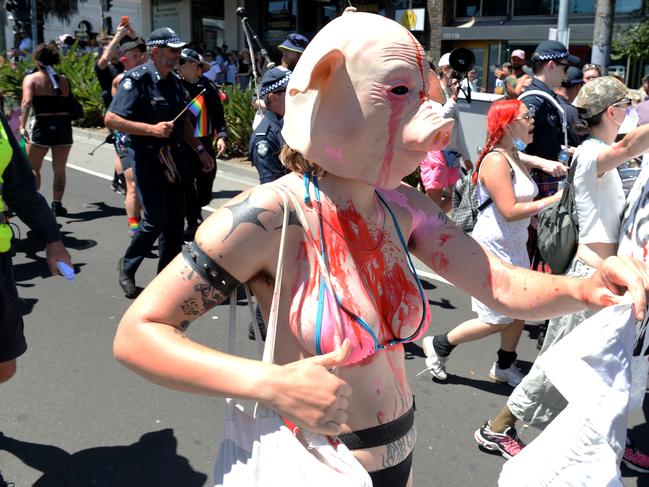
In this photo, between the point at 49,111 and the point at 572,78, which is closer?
the point at 572,78

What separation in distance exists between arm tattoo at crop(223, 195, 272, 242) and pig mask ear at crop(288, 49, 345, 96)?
0.88ft

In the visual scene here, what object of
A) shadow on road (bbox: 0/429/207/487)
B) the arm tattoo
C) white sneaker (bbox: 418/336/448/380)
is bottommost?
shadow on road (bbox: 0/429/207/487)

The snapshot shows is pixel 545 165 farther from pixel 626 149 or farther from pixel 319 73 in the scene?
pixel 319 73

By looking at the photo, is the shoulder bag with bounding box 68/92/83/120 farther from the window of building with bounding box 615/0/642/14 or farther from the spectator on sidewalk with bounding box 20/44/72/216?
the window of building with bounding box 615/0/642/14

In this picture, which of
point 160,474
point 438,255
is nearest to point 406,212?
point 438,255

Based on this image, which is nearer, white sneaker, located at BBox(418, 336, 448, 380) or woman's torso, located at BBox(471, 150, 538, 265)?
woman's torso, located at BBox(471, 150, 538, 265)

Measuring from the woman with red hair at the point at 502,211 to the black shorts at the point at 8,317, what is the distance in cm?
239

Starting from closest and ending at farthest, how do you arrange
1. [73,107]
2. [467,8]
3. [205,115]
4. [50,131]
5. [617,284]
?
[617,284], [205,115], [50,131], [73,107], [467,8]

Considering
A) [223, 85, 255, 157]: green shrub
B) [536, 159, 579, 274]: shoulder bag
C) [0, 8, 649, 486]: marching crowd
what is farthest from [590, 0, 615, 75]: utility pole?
[536, 159, 579, 274]: shoulder bag

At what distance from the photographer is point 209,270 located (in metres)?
1.46

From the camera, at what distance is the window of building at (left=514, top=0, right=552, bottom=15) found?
18080 mm

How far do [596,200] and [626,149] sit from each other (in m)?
0.26

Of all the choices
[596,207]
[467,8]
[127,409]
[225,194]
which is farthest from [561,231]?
[467,8]

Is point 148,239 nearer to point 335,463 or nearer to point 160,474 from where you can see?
point 160,474
